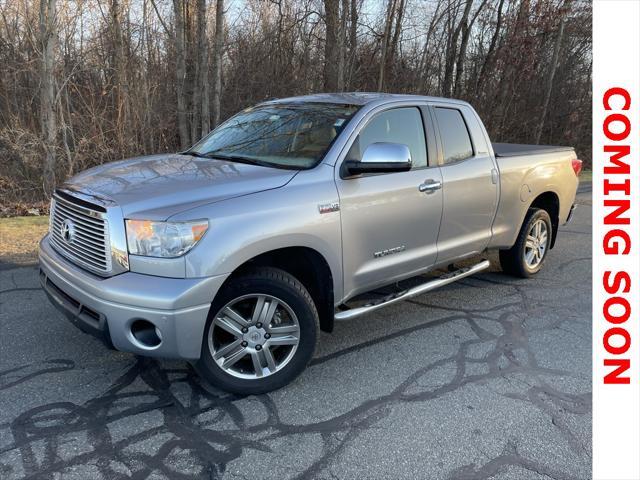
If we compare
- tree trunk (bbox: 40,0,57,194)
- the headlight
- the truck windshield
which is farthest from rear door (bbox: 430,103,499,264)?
tree trunk (bbox: 40,0,57,194)

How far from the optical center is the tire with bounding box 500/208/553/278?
5.51m

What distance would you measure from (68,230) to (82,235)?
0.20 meters

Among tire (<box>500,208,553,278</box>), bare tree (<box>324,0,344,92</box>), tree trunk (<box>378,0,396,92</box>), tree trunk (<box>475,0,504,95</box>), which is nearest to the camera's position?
tire (<box>500,208,553,278</box>)

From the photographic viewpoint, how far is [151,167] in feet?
11.9

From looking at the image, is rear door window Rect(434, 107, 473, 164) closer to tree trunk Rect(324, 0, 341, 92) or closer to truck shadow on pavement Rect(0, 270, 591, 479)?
truck shadow on pavement Rect(0, 270, 591, 479)

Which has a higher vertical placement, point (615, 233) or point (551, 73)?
point (551, 73)

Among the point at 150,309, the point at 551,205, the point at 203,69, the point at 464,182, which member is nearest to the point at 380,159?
the point at 464,182

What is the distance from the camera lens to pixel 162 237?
2.79 meters

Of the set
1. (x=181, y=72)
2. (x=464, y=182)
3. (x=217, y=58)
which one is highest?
(x=217, y=58)

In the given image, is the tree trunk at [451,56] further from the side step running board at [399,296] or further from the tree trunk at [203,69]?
the side step running board at [399,296]

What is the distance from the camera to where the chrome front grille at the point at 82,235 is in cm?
292

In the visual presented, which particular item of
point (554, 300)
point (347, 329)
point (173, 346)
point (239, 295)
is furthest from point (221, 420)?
point (554, 300)

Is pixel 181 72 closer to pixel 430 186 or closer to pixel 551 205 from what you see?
pixel 551 205

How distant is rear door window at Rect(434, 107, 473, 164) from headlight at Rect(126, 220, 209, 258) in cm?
250
